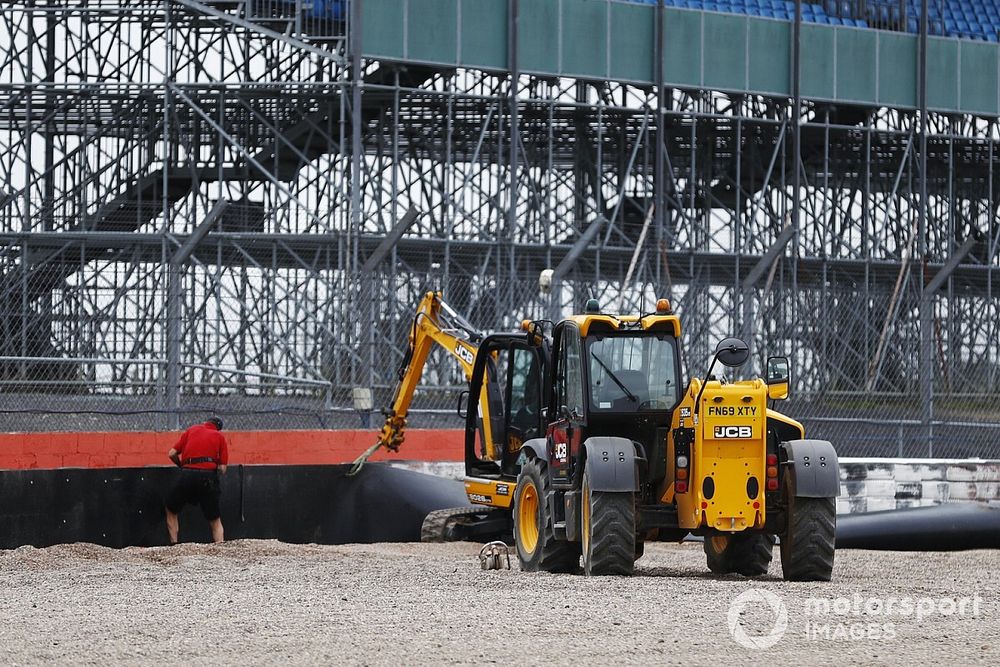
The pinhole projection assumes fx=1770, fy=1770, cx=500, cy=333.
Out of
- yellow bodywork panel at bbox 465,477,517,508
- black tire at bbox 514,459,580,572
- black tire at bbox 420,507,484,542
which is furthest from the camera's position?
black tire at bbox 420,507,484,542

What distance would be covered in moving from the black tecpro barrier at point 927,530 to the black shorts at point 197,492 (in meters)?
5.96

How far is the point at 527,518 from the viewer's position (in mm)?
14188

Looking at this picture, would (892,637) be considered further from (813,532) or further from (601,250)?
(601,250)

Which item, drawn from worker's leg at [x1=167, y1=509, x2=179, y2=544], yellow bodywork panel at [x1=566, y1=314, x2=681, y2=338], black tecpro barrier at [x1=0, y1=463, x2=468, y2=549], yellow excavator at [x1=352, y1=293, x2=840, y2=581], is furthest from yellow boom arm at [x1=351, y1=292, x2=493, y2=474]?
yellow bodywork panel at [x1=566, y1=314, x2=681, y2=338]

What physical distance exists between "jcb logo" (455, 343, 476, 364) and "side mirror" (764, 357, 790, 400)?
5356 mm

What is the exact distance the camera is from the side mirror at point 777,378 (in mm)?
12373

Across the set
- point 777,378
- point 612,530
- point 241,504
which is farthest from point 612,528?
point 241,504

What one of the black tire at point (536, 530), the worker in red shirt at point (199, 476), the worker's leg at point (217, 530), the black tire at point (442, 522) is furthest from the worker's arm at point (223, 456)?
the black tire at point (536, 530)

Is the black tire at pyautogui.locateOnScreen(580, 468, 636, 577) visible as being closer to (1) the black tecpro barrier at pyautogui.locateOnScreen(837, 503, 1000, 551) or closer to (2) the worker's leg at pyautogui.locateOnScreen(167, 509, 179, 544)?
(1) the black tecpro barrier at pyautogui.locateOnScreen(837, 503, 1000, 551)

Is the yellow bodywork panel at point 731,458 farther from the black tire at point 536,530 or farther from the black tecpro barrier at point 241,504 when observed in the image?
the black tecpro barrier at point 241,504

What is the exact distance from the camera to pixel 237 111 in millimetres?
30047

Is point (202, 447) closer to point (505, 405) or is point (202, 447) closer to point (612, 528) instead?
point (505, 405)

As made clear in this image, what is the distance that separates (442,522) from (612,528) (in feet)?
16.5

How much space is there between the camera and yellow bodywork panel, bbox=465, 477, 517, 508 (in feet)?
50.9
